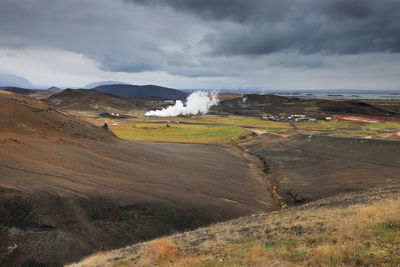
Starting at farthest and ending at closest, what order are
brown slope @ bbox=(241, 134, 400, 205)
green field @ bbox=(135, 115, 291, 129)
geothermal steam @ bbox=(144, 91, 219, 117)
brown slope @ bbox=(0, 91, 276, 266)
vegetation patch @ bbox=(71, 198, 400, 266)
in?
geothermal steam @ bbox=(144, 91, 219, 117) → green field @ bbox=(135, 115, 291, 129) → brown slope @ bbox=(241, 134, 400, 205) → brown slope @ bbox=(0, 91, 276, 266) → vegetation patch @ bbox=(71, 198, 400, 266)

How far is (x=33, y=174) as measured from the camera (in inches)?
701

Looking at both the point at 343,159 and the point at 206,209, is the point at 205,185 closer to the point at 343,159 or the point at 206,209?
the point at 206,209

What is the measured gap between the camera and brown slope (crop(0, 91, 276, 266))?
13820 millimetres

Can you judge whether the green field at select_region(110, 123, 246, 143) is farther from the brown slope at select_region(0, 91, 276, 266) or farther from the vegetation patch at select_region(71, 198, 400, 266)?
the vegetation patch at select_region(71, 198, 400, 266)

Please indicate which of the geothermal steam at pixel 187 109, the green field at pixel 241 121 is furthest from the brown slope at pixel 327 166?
the geothermal steam at pixel 187 109

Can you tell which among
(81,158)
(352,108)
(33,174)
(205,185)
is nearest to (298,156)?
(205,185)

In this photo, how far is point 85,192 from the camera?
1816cm

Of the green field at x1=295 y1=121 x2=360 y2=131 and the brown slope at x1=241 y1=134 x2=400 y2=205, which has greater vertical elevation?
the green field at x1=295 y1=121 x2=360 y2=131

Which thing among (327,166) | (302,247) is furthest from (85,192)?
(327,166)

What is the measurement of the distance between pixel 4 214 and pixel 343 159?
4473 cm

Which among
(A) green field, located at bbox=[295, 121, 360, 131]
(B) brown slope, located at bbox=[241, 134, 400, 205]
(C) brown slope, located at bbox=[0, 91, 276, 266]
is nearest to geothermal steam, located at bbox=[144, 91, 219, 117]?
(A) green field, located at bbox=[295, 121, 360, 131]

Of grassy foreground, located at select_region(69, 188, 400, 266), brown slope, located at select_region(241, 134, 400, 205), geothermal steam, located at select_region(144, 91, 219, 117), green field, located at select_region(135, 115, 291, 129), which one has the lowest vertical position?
brown slope, located at select_region(241, 134, 400, 205)

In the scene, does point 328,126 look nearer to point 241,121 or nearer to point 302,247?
point 241,121

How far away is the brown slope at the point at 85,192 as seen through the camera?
13.8 m
